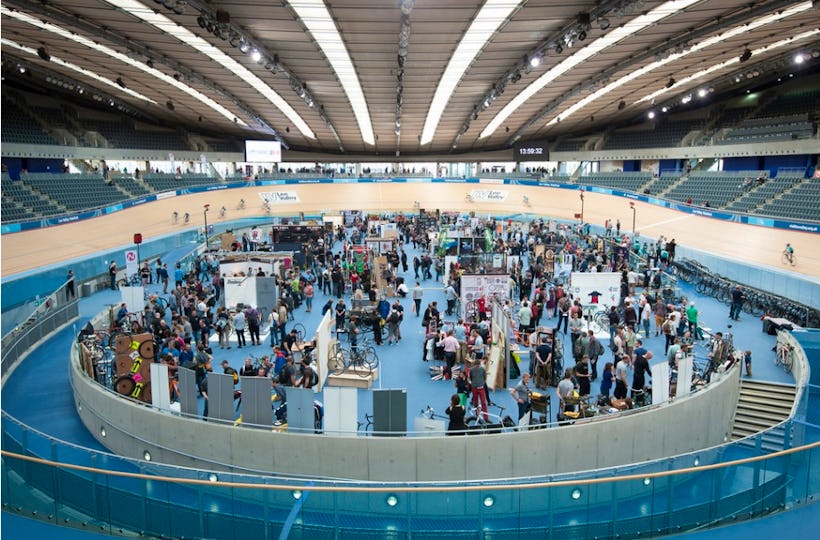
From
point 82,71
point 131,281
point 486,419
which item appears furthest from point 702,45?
point 82,71

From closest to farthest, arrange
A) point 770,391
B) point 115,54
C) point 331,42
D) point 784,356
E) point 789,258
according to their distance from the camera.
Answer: point 770,391, point 784,356, point 331,42, point 789,258, point 115,54

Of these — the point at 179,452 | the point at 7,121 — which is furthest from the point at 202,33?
the point at 7,121

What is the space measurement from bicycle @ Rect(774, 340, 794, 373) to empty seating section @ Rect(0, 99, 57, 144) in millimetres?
43153

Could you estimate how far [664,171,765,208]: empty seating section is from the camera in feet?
129

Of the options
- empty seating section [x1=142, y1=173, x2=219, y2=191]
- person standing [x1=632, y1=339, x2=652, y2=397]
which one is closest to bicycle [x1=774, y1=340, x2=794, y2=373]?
person standing [x1=632, y1=339, x2=652, y2=397]

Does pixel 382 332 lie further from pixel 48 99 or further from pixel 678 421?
pixel 48 99

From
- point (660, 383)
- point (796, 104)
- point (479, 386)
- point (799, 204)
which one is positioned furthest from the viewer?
point (796, 104)

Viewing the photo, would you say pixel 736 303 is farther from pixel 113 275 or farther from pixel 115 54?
pixel 115 54

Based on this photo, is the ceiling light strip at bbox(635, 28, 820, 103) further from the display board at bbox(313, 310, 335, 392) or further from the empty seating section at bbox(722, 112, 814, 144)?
the display board at bbox(313, 310, 335, 392)

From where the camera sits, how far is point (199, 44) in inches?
953

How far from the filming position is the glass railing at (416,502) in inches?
288

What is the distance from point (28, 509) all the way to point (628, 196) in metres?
42.9

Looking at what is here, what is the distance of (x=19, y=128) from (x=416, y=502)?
144 ft

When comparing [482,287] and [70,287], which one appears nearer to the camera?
[482,287]
